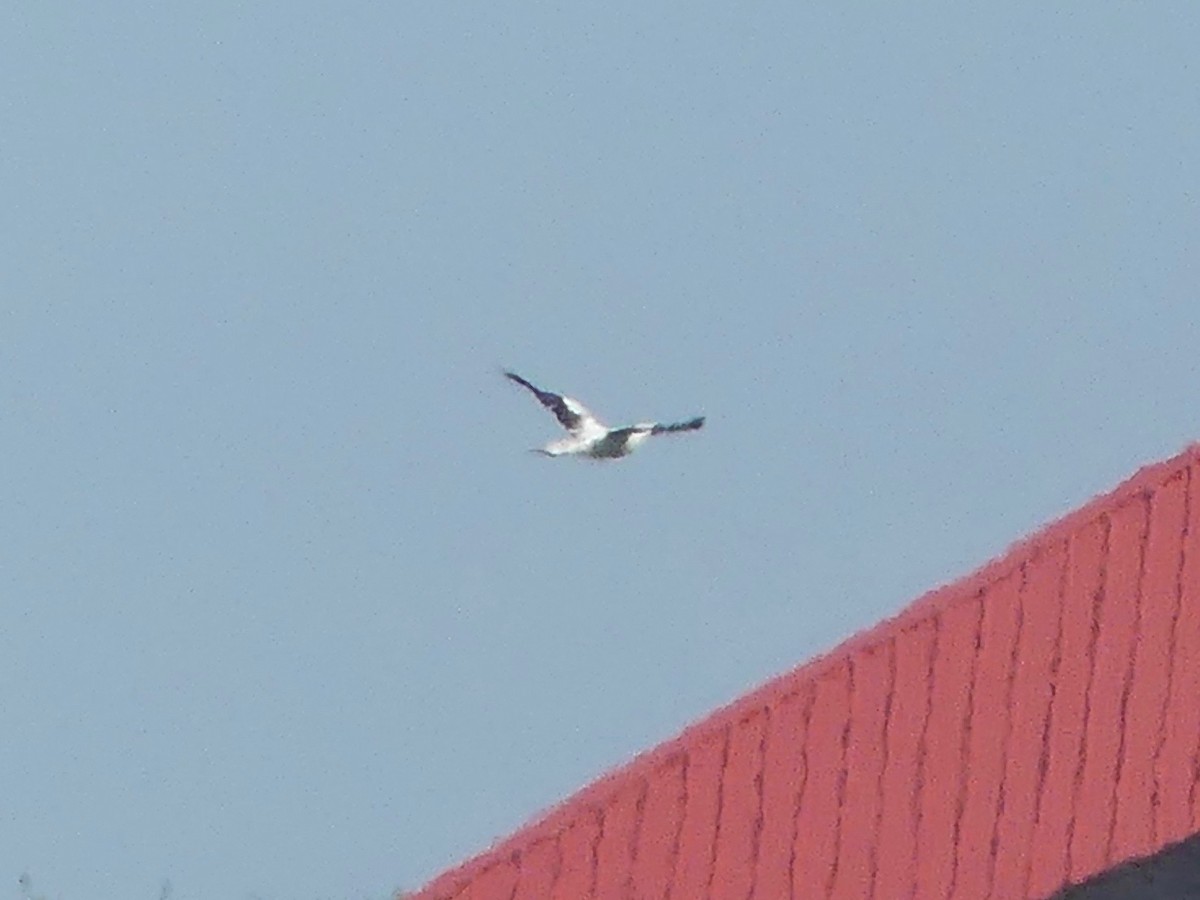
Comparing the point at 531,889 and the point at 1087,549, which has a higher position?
the point at 1087,549

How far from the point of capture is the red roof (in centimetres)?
1606

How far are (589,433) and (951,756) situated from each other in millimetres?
2635

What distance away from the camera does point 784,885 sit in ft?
53.4

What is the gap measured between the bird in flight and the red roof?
1472 millimetres

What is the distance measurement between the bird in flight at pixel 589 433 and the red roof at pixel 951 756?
1472 millimetres

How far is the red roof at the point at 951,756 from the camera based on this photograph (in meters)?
16.1

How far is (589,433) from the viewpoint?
17375mm

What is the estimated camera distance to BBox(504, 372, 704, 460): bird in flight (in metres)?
17.1

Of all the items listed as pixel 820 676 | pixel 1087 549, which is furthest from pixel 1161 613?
pixel 820 676

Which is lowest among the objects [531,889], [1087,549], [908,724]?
[531,889]

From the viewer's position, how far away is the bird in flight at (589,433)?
675 inches

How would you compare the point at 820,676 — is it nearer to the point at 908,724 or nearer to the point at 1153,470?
the point at 908,724

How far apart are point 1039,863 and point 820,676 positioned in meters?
1.60

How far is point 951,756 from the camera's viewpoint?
1642 centimetres
